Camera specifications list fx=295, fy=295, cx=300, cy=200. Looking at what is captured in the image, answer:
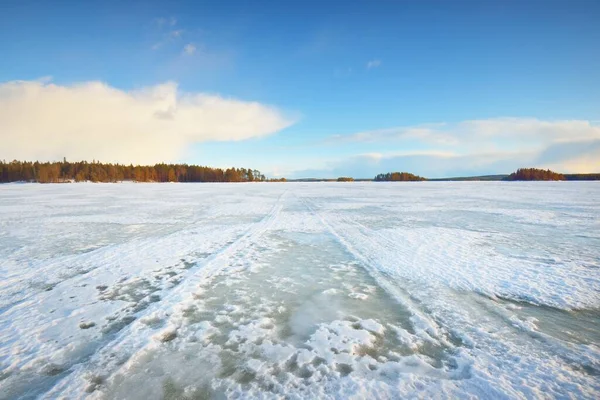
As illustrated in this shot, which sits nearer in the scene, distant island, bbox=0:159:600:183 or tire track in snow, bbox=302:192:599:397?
tire track in snow, bbox=302:192:599:397

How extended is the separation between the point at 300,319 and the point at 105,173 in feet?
394

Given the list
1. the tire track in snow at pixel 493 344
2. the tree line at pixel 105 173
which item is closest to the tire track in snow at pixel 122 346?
the tire track in snow at pixel 493 344

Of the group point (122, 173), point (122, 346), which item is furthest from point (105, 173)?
→ point (122, 346)

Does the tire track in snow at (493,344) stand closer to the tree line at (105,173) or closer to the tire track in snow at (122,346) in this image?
the tire track in snow at (122,346)

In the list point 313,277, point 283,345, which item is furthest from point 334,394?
point 313,277

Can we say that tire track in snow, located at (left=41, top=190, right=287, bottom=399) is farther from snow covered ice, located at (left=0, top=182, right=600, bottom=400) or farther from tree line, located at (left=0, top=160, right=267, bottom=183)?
tree line, located at (left=0, top=160, right=267, bottom=183)

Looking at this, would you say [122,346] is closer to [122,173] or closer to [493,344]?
[493,344]

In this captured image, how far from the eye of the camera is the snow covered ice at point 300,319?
2.40 metres

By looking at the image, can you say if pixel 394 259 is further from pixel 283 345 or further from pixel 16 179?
pixel 16 179

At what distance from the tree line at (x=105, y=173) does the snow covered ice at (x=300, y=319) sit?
11187 cm

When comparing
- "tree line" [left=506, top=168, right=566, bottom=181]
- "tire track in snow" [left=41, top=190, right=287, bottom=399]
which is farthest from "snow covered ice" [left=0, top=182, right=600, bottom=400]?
"tree line" [left=506, top=168, right=566, bottom=181]

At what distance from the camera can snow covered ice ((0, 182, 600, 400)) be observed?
2.40m

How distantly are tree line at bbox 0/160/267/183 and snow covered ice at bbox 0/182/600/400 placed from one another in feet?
367

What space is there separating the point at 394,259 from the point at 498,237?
12.6 feet
